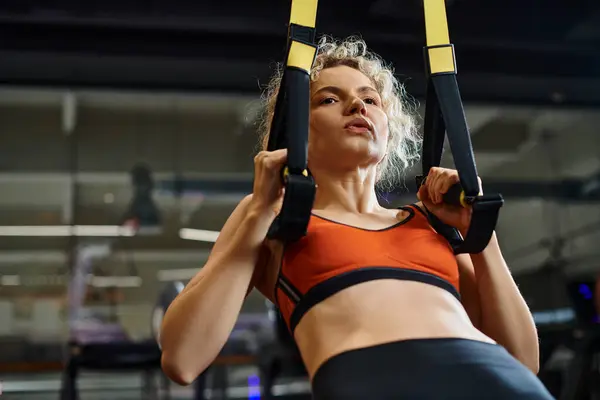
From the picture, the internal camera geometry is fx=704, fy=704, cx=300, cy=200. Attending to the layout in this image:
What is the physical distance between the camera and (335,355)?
0.96m

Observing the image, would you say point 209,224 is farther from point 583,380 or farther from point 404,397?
point 404,397

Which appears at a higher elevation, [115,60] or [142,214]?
[115,60]

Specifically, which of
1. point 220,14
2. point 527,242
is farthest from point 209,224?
point 527,242

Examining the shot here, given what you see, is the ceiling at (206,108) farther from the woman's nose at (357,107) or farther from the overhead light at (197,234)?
the woman's nose at (357,107)

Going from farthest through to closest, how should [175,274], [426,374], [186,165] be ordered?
[186,165] → [175,274] → [426,374]

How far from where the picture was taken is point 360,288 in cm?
102

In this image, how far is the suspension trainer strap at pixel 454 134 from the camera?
1.03m

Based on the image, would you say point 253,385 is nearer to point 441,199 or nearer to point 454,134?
point 441,199

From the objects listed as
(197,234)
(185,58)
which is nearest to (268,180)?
(185,58)

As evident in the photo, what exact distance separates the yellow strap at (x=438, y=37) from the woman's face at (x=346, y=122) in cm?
15

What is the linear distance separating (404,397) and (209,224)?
14.2 ft

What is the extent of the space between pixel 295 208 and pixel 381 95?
45cm

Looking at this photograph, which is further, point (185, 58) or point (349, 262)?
point (185, 58)

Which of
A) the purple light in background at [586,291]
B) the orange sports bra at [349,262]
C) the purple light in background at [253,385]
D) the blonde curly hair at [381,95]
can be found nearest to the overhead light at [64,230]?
the purple light in background at [253,385]
